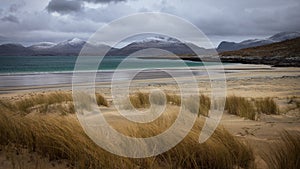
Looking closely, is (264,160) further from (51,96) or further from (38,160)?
(51,96)

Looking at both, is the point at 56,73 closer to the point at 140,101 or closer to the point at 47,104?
the point at 47,104

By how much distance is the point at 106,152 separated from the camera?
3.25m

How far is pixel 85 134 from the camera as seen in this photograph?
376cm

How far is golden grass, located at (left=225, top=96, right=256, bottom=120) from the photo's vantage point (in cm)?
637

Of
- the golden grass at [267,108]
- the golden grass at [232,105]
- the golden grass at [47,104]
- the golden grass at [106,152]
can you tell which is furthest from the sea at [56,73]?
the golden grass at [267,108]

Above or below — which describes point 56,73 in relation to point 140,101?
above

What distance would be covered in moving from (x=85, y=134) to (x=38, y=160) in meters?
0.70

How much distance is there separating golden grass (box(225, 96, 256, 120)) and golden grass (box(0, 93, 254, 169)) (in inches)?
110

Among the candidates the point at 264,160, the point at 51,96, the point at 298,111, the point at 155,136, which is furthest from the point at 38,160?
the point at 298,111

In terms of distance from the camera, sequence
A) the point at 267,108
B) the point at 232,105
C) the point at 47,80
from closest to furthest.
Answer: the point at 267,108
the point at 232,105
the point at 47,80

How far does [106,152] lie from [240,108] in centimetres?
450

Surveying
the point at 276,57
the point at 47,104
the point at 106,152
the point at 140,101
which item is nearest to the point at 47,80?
the point at 47,104

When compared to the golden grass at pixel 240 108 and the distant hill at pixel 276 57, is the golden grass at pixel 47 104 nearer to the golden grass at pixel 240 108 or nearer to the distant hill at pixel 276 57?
the golden grass at pixel 240 108

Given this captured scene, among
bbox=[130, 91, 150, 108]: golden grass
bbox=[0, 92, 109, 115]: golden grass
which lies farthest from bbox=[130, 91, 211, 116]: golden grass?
bbox=[0, 92, 109, 115]: golden grass
